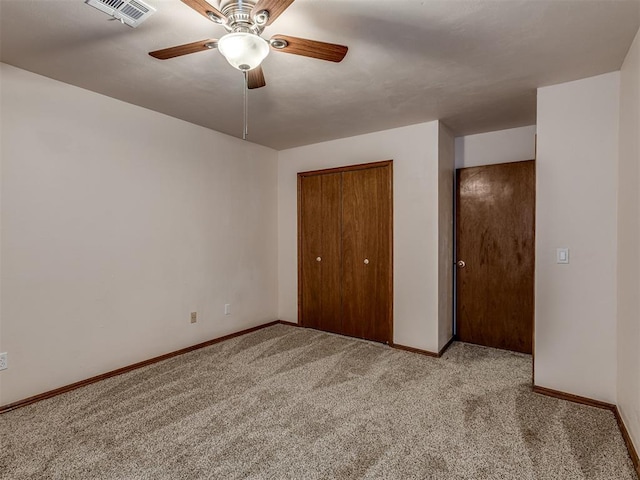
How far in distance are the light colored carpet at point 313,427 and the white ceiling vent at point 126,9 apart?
2.33 metres

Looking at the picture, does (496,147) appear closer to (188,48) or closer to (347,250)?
(347,250)

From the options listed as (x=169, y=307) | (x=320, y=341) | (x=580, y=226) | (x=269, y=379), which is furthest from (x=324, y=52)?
(x=320, y=341)

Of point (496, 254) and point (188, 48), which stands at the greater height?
point (188, 48)

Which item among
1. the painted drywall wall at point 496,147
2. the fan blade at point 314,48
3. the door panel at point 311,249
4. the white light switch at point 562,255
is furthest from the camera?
the door panel at point 311,249

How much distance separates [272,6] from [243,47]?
234 millimetres

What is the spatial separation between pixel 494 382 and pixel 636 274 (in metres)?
1.37

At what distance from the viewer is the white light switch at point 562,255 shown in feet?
8.49

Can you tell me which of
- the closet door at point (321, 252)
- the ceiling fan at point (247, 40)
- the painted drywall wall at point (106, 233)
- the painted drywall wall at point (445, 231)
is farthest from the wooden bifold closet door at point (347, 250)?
the ceiling fan at point (247, 40)

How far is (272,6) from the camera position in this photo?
143 centimetres

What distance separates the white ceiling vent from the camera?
1.64 m

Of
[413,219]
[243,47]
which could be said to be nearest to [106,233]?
[243,47]

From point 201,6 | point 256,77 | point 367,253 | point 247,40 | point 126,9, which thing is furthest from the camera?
point 367,253

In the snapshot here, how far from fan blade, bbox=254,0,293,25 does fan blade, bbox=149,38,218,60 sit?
0.29 meters

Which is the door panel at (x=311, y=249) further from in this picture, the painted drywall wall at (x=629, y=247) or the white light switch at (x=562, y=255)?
the painted drywall wall at (x=629, y=247)
